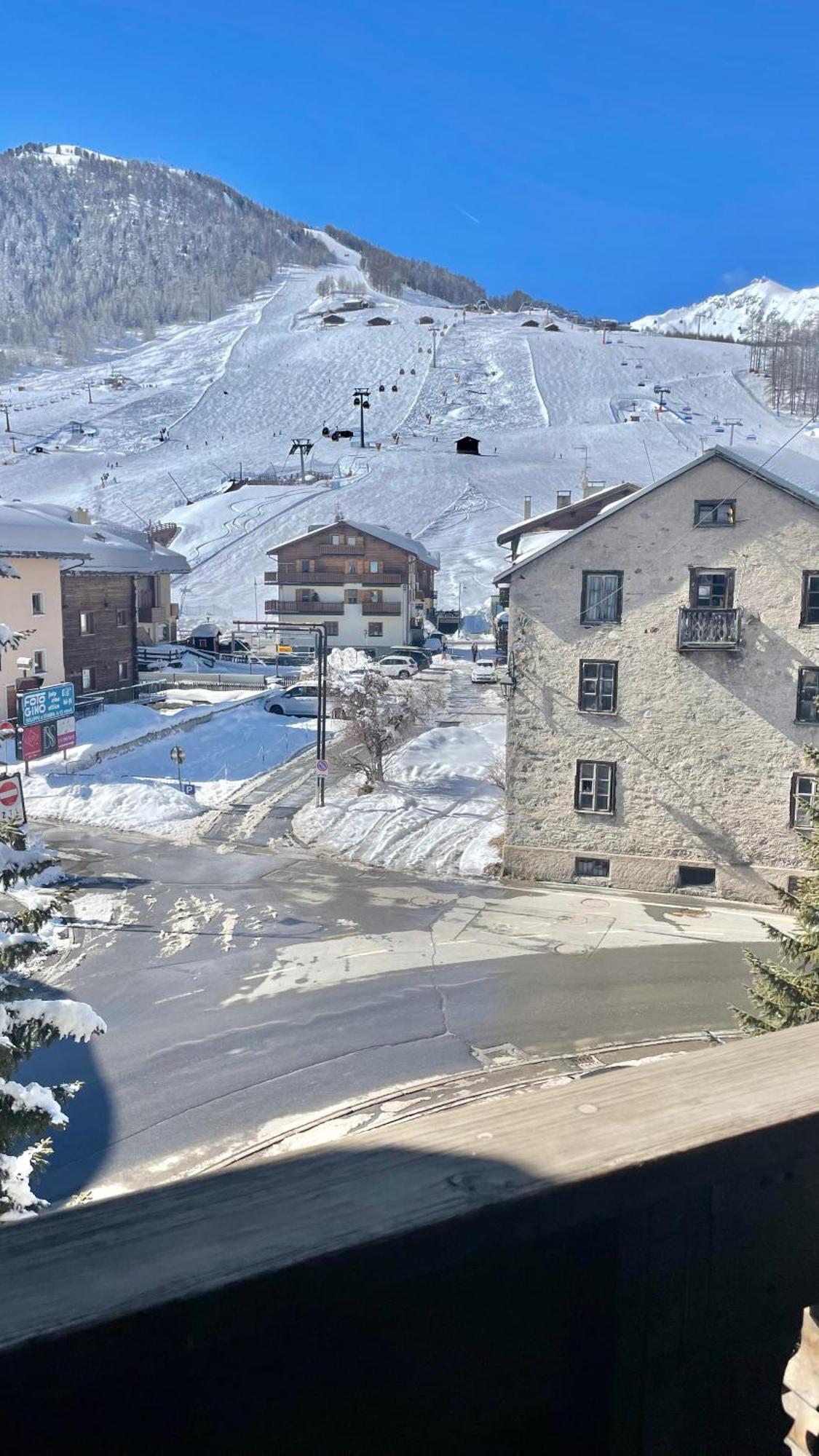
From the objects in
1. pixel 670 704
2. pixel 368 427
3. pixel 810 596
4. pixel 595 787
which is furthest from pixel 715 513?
pixel 368 427

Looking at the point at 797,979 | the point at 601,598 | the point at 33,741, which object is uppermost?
the point at 601,598

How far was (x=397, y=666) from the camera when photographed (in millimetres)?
57906

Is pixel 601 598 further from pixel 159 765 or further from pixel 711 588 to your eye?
pixel 159 765

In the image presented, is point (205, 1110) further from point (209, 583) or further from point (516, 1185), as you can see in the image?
point (209, 583)

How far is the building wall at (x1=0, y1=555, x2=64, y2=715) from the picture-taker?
124 feet

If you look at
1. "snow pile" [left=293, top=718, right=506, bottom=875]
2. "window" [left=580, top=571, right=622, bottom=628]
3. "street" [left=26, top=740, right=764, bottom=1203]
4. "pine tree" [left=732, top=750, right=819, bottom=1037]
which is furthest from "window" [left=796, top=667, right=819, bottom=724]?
"pine tree" [left=732, top=750, right=819, bottom=1037]

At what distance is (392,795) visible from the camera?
99.8ft

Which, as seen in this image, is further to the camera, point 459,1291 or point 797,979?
point 797,979

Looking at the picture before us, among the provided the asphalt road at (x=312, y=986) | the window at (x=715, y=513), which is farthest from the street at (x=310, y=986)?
the window at (x=715, y=513)

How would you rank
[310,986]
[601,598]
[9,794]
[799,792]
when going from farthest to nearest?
1. [601,598]
2. [799,792]
3. [9,794]
4. [310,986]

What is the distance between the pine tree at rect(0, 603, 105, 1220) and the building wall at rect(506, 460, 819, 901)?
15518 millimetres

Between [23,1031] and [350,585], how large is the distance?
204 ft

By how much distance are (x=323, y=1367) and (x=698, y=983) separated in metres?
18.2

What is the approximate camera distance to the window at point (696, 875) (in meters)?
23.5
